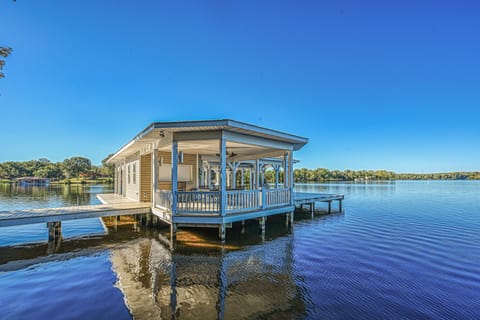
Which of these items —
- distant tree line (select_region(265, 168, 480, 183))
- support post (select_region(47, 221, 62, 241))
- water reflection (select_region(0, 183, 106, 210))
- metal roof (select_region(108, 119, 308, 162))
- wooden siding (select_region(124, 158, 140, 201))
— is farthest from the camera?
distant tree line (select_region(265, 168, 480, 183))

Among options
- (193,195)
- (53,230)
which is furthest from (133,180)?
(193,195)

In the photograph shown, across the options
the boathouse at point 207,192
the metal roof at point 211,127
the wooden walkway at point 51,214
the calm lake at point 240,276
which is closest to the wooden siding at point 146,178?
the boathouse at point 207,192

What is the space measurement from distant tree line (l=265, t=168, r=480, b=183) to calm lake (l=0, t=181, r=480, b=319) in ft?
183

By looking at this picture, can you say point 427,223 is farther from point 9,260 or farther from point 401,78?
point 9,260

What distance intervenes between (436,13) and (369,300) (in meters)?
15.0

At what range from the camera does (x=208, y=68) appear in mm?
20797

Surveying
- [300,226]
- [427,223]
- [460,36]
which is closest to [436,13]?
[460,36]

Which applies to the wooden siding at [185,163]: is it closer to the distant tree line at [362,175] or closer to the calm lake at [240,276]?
the calm lake at [240,276]

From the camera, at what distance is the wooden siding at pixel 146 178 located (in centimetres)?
1148

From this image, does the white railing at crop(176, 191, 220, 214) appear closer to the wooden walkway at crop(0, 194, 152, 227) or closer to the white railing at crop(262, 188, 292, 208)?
the white railing at crop(262, 188, 292, 208)

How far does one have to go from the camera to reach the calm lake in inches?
157

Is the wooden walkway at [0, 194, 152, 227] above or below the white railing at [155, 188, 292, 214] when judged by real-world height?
below

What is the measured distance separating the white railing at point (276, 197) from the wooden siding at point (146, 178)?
5.52 meters

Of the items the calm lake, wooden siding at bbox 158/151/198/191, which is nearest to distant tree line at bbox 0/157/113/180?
wooden siding at bbox 158/151/198/191
